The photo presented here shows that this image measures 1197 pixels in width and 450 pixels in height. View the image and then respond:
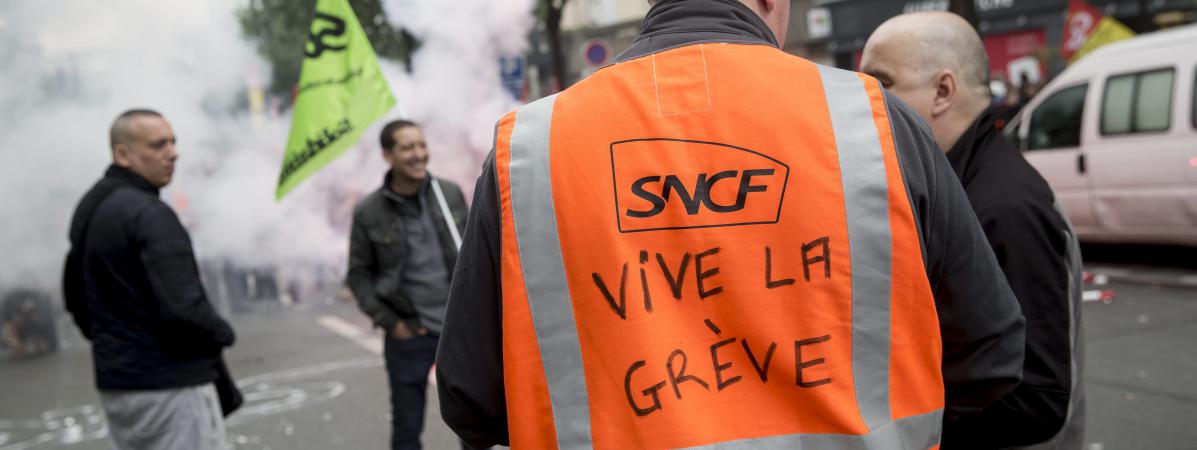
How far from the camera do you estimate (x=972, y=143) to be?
2.45m

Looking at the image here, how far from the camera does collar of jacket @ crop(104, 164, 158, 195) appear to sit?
4.17 m

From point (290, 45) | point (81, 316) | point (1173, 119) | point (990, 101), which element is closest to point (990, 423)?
point (990, 101)

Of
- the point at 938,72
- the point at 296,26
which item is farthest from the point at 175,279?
the point at 296,26

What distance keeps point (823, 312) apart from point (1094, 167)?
9226mm

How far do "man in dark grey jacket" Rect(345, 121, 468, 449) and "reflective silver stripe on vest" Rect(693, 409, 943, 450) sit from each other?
11.8 ft

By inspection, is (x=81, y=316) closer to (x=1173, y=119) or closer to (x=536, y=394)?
(x=536, y=394)

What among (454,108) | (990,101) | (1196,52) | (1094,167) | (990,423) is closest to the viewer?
(990,423)

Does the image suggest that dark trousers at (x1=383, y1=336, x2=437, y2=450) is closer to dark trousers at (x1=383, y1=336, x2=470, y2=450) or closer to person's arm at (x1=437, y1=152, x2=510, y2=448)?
dark trousers at (x1=383, y1=336, x2=470, y2=450)

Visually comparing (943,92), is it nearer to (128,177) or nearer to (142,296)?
(142,296)

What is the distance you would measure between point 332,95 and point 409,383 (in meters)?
1.55

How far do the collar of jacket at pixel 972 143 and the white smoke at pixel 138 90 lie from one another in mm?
7694

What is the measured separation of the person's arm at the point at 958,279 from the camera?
1.59 meters

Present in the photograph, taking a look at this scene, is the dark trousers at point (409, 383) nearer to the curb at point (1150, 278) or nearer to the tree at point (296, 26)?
the curb at point (1150, 278)

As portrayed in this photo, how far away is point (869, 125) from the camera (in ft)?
5.11
